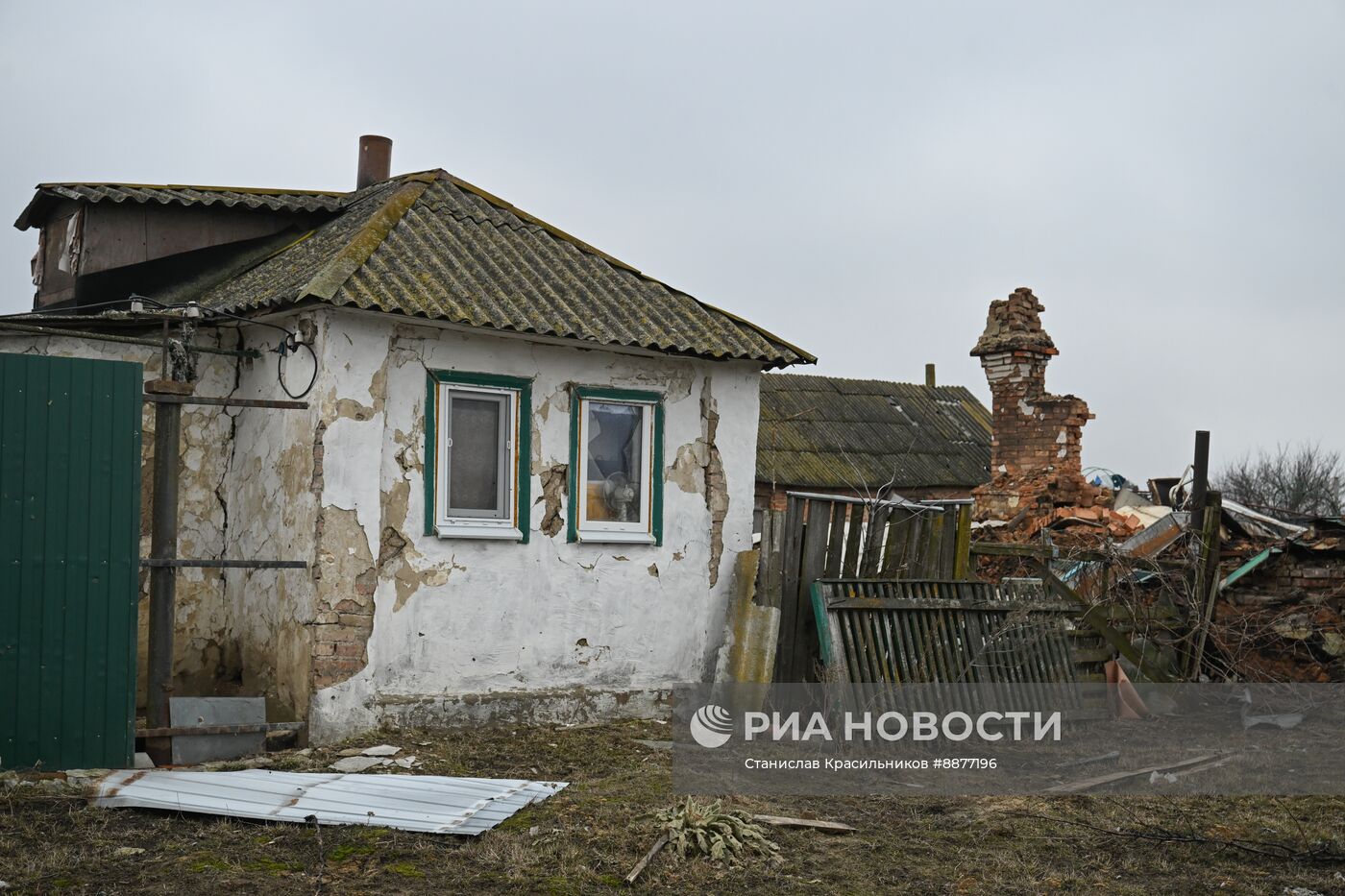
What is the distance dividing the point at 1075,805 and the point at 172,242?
26.5ft

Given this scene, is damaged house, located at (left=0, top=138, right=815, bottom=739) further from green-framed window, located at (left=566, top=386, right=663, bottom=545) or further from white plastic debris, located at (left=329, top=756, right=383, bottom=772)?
white plastic debris, located at (left=329, top=756, right=383, bottom=772)

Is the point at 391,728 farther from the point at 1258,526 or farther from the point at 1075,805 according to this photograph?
the point at 1258,526

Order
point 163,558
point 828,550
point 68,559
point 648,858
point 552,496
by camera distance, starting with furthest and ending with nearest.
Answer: point 828,550, point 552,496, point 163,558, point 68,559, point 648,858

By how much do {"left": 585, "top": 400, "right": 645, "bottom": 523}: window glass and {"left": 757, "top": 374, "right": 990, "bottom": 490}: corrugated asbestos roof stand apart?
10924mm

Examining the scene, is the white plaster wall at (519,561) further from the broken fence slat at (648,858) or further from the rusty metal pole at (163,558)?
the broken fence slat at (648,858)

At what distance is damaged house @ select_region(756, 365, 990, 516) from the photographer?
21.7m

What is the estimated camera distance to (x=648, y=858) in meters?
5.62

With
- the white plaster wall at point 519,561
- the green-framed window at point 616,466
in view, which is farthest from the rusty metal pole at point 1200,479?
the green-framed window at point 616,466

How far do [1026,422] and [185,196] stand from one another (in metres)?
10.7

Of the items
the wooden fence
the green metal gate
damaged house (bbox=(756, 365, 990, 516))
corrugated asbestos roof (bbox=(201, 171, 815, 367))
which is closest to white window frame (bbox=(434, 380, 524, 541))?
corrugated asbestos roof (bbox=(201, 171, 815, 367))

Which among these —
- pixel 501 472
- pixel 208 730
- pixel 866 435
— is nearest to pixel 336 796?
pixel 208 730

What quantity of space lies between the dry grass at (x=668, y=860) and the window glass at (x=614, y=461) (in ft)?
9.74

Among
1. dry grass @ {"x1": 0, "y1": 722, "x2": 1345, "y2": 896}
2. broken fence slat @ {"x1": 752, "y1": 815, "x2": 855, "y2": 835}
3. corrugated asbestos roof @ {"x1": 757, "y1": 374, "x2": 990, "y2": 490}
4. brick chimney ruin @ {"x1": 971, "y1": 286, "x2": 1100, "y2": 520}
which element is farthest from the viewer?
corrugated asbestos roof @ {"x1": 757, "y1": 374, "x2": 990, "y2": 490}

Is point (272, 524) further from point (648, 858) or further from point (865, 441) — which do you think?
point (865, 441)
